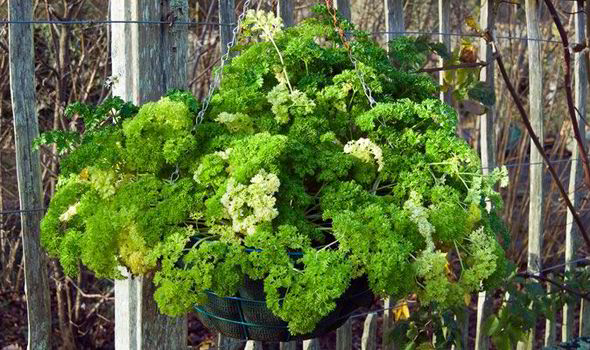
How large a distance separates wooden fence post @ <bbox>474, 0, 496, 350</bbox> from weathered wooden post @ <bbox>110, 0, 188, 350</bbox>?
122 cm

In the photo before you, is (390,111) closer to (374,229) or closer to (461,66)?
(374,229)

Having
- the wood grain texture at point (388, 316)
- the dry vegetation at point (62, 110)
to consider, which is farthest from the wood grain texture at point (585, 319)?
the dry vegetation at point (62, 110)

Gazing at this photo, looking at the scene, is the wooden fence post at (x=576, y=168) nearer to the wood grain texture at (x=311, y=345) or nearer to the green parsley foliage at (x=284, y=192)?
the wood grain texture at (x=311, y=345)

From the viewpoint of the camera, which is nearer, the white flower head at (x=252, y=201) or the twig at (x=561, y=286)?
the white flower head at (x=252, y=201)

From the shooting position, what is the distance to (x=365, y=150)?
1.87 m

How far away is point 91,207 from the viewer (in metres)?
1.87

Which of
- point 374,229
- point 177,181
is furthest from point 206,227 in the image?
point 374,229

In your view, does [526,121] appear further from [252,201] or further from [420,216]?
[252,201]

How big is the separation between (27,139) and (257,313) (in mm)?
1018

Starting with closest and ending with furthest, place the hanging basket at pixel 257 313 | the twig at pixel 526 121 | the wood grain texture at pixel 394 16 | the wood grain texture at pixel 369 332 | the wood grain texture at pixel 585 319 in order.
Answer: the hanging basket at pixel 257 313 < the twig at pixel 526 121 < the wood grain texture at pixel 394 16 < the wood grain texture at pixel 369 332 < the wood grain texture at pixel 585 319

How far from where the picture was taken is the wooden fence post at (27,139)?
246 centimetres

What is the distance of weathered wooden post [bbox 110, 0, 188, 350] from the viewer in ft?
7.88

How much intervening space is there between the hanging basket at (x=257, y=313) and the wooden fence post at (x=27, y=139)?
32.5 inches

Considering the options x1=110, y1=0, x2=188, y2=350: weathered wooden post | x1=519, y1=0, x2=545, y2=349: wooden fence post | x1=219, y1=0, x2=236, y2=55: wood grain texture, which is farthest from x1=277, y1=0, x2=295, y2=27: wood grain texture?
x1=519, y1=0, x2=545, y2=349: wooden fence post
